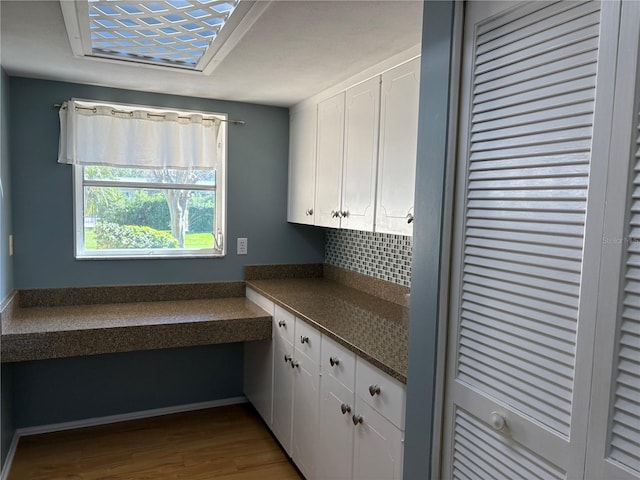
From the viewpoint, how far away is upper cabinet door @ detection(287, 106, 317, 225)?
9.98 ft

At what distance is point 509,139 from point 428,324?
1.88 feet

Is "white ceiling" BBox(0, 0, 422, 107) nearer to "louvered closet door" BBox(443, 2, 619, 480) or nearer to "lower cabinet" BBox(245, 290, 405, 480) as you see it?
"louvered closet door" BBox(443, 2, 619, 480)

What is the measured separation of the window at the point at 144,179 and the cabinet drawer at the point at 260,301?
1.12 ft

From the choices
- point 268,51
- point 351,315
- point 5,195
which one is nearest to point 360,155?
point 268,51

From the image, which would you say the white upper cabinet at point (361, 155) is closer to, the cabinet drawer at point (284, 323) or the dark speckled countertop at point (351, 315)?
the dark speckled countertop at point (351, 315)

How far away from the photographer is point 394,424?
1609mm

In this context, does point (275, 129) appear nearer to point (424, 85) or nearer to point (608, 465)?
point (424, 85)

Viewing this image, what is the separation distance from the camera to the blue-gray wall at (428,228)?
4.41 ft

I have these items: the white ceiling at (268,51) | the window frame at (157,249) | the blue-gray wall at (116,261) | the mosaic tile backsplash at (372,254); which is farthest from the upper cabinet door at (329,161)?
the window frame at (157,249)

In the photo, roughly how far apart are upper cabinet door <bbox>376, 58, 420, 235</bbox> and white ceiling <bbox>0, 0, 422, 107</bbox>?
0.13 m

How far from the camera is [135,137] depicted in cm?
300

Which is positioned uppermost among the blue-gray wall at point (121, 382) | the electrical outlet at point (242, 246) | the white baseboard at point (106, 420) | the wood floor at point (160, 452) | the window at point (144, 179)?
the window at point (144, 179)

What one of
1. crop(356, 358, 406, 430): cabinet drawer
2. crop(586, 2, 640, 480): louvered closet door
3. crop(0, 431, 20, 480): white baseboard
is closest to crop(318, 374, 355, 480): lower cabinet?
crop(356, 358, 406, 430): cabinet drawer

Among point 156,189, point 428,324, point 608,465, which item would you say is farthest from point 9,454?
point 608,465
